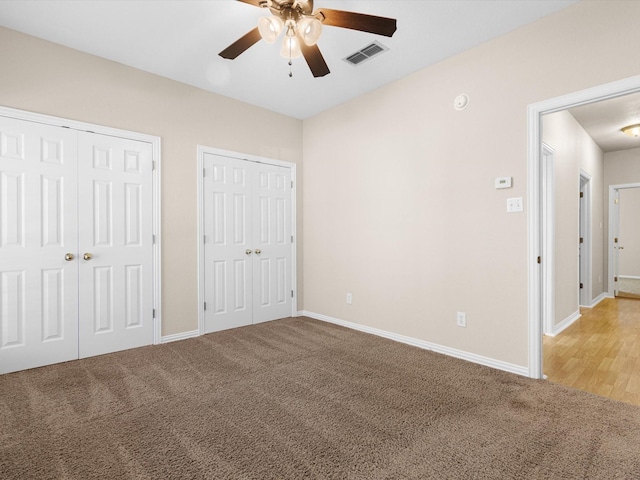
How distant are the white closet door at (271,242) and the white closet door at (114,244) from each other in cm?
130

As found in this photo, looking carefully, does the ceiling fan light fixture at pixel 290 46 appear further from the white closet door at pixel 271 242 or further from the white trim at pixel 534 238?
the white closet door at pixel 271 242

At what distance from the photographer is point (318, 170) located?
15.3 ft

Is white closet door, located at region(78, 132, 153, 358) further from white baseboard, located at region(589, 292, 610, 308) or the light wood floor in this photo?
white baseboard, located at region(589, 292, 610, 308)

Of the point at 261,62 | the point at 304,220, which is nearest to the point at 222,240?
the point at 304,220

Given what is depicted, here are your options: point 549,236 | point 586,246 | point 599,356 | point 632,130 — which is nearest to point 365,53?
point 549,236

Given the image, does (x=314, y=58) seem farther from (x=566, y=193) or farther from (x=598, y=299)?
(x=598, y=299)

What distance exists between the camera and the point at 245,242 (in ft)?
14.0

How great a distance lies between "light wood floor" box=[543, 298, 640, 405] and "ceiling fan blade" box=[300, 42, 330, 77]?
9.91 ft

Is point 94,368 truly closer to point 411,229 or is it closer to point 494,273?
point 411,229

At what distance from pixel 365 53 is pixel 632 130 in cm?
448

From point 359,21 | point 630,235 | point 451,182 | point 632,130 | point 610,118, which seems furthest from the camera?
point 630,235

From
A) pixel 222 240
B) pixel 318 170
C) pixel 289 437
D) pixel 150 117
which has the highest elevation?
pixel 150 117

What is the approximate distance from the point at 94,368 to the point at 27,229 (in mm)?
1309

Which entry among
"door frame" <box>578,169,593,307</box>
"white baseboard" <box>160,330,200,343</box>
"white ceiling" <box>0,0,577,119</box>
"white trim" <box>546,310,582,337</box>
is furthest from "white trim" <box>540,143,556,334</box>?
"white baseboard" <box>160,330,200,343</box>
